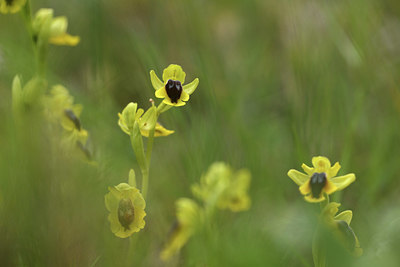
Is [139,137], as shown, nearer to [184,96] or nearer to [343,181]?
[184,96]

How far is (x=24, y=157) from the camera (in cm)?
74

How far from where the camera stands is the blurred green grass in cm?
75

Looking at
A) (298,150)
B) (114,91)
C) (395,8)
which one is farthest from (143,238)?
(395,8)

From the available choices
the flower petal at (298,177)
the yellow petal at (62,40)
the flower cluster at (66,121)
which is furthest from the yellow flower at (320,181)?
the yellow petal at (62,40)

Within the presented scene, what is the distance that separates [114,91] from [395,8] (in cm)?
118

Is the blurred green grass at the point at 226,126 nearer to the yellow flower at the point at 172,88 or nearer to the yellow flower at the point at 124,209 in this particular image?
the yellow flower at the point at 124,209

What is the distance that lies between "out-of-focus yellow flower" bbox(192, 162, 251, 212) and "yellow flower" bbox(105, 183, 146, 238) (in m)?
0.26

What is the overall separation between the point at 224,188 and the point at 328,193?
1.25 ft

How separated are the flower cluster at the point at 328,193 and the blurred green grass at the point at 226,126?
0.03 metres

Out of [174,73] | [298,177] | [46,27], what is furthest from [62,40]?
[298,177]

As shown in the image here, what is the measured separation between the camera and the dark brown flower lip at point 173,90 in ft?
2.73

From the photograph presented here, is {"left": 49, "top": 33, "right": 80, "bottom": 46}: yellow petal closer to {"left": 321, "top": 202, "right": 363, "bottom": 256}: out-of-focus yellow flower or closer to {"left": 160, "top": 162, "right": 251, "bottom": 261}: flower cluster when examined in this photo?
{"left": 160, "top": 162, "right": 251, "bottom": 261}: flower cluster

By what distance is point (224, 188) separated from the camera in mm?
1109

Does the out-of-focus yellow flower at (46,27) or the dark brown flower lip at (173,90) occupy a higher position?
the out-of-focus yellow flower at (46,27)
